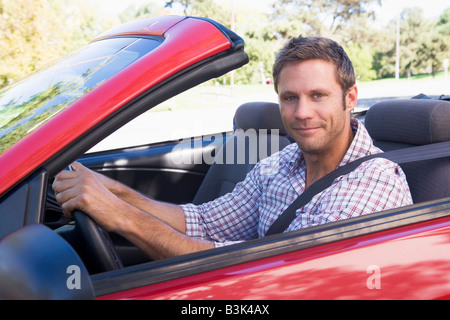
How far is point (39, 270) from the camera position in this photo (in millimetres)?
962

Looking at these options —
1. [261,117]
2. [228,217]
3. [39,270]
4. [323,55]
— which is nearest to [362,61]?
[261,117]

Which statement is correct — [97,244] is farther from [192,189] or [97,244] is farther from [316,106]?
[192,189]

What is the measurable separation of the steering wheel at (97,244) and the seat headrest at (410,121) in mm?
1458

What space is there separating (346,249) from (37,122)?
0.84 m

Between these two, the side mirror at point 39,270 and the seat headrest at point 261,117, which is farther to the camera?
the seat headrest at point 261,117

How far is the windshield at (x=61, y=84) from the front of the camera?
51.8 inches

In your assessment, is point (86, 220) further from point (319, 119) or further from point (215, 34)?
point (319, 119)

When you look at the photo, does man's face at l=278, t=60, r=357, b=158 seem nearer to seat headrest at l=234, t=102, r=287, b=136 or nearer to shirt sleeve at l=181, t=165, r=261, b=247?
shirt sleeve at l=181, t=165, r=261, b=247

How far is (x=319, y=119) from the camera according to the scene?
1.96m

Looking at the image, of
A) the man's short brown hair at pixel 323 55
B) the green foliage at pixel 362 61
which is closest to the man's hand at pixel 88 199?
the man's short brown hair at pixel 323 55

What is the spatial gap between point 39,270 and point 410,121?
6.09ft

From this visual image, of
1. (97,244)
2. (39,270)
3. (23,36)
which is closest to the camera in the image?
(39,270)

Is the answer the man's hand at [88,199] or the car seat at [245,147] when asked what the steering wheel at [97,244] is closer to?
the man's hand at [88,199]

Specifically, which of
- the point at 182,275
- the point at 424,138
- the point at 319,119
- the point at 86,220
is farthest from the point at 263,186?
the point at 182,275
